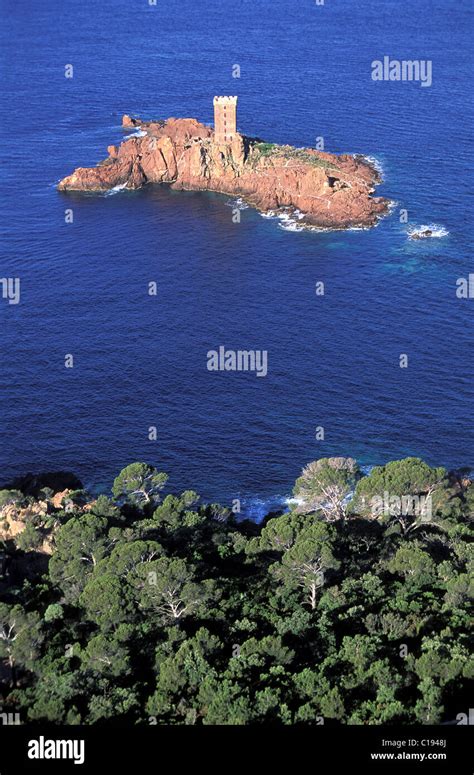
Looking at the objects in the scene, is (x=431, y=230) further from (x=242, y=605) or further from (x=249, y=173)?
(x=242, y=605)

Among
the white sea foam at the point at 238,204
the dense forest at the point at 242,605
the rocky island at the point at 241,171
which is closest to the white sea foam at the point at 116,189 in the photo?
the rocky island at the point at 241,171

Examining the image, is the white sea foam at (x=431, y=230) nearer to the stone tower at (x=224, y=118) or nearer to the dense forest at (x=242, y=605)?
the stone tower at (x=224, y=118)

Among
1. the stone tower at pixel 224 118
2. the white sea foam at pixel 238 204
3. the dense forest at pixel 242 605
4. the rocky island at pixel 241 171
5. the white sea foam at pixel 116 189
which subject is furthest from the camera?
the stone tower at pixel 224 118

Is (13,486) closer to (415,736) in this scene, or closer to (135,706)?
(135,706)

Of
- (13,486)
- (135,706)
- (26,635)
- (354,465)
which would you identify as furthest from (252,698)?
(13,486)

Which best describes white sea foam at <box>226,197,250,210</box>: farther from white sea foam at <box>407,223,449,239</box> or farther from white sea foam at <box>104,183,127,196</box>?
white sea foam at <box>407,223,449,239</box>

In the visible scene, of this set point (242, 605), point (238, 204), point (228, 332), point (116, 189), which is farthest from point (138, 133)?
point (242, 605)

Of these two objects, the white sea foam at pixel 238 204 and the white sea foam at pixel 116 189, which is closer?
the white sea foam at pixel 238 204

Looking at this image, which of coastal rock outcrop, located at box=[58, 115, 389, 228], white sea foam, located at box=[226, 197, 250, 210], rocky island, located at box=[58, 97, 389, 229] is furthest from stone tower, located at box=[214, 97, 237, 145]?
white sea foam, located at box=[226, 197, 250, 210]
